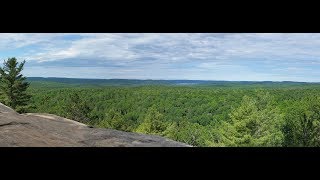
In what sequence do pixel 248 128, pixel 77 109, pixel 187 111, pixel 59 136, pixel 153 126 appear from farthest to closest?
pixel 187 111 < pixel 77 109 < pixel 153 126 < pixel 248 128 < pixel 59 136

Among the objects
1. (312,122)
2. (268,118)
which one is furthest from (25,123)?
(312,122)

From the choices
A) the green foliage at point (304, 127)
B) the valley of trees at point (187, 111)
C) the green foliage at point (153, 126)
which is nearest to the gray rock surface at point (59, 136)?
the valley of trees at point (187, 111)

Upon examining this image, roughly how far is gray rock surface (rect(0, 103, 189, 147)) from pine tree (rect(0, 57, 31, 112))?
27.3 meters

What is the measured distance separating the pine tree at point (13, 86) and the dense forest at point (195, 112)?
146 centimetres

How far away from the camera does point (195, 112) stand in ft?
148

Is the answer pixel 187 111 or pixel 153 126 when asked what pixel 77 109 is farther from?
pixel 187 111

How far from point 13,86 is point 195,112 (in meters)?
20.8

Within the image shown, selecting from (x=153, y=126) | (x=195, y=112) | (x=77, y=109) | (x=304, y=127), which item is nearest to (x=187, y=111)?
(x=195, y=112)

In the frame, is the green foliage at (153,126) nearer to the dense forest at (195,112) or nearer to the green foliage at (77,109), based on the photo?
the dense forest at (195,112)

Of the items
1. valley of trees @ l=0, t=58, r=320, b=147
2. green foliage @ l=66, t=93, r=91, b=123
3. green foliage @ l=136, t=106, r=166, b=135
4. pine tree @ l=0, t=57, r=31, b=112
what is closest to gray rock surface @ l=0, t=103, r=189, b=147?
valley of trees @ l=0, t=58, r=320, b=147

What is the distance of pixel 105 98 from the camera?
2052 inches

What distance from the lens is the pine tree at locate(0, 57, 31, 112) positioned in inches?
1195
